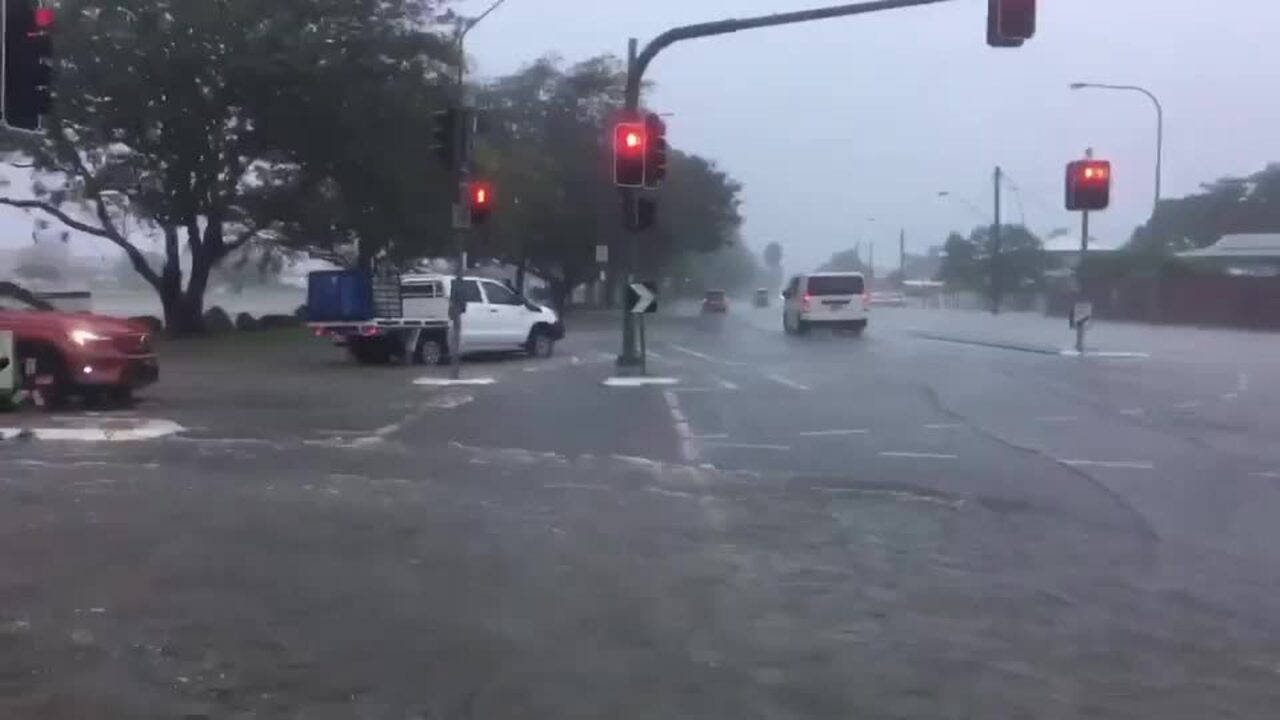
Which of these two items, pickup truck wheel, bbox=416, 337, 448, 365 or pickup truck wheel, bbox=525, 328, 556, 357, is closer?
pickup truck wheel, bbox=416, 337, 448, 365

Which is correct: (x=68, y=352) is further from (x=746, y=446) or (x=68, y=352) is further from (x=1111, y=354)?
(x=1111, y=354)

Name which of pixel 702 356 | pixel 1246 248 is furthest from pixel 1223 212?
pixel 702 356

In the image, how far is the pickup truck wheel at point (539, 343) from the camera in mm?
35562

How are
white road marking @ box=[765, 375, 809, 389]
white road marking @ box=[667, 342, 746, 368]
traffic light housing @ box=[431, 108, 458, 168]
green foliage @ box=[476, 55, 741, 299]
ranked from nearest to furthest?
white road marking @ box=[765, 375, 809, 389], traffic light housing @ box=[431, 108, 458, 168], white road marking @ box=[667, 342, 746, 368], green foliage @ box=[476, 55, 741, 299]

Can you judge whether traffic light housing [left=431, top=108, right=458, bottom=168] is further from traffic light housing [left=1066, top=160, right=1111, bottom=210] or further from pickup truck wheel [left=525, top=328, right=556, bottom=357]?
traffic light housing [left=1066, top=160, right=1111, bottom=210]

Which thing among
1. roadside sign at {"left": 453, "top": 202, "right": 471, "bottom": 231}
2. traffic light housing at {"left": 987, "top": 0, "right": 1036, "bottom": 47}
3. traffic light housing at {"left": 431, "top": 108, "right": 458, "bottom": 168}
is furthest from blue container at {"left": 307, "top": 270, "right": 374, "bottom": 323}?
traffic light housing at {"left": 987, "top": 0, "right": 1036, "bottom": 47}

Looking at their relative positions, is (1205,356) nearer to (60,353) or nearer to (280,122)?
(280,122)

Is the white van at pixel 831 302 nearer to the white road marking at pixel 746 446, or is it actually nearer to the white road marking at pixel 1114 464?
the white road marking at pixel 746 446

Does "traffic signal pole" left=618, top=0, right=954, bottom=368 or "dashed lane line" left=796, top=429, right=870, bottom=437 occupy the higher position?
"traffic signal pole" left=618, top=0, right=954, bottom=368

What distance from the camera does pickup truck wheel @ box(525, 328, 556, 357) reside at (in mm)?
35562

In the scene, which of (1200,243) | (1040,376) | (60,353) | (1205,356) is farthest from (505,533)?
(1200,243)

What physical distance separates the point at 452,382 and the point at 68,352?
8077 mm

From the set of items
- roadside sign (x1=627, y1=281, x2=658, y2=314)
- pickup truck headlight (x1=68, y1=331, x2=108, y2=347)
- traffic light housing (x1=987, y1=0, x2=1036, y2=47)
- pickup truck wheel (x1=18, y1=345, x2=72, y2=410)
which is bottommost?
pickup truck wheel (x1=18, y1=345, x2=72, y2=410)

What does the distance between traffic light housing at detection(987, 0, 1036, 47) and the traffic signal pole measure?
52.1 inches
